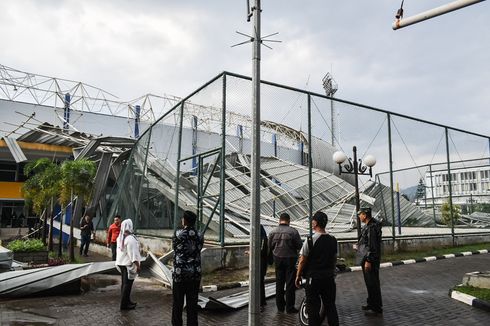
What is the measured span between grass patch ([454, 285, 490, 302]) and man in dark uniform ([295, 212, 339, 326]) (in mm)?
3166

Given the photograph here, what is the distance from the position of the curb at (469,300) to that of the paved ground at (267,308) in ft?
0.31

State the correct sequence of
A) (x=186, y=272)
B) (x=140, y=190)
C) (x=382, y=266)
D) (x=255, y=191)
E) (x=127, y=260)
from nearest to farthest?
(x=255, y=191), (x=186, y=272), (x=127, y=260), (x=382, y=266), (x=140, y=190)

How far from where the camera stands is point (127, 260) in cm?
661

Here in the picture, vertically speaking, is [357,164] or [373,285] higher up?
[357,164]

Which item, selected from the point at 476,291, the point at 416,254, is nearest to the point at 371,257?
the point at 476,291

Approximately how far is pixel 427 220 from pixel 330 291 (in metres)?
15.7

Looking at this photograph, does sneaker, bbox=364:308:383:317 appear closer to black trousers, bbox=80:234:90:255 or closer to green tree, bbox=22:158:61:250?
green tree, bbox=22:158:61:250

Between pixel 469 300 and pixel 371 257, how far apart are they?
204 centimetres

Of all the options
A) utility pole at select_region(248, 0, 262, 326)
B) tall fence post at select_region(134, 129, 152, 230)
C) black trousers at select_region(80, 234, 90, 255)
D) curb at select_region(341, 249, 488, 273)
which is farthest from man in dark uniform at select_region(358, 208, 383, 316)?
black trousers at select_region(80, 234, 90, 255)

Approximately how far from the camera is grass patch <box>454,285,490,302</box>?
6.36 meters

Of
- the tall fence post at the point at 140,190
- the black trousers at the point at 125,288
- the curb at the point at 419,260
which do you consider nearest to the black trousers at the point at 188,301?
the black trousers at the point at 125,288

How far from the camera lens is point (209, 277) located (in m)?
9.15

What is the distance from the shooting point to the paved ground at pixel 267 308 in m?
5.79

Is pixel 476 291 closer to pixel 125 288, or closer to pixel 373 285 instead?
pixel 373 285
